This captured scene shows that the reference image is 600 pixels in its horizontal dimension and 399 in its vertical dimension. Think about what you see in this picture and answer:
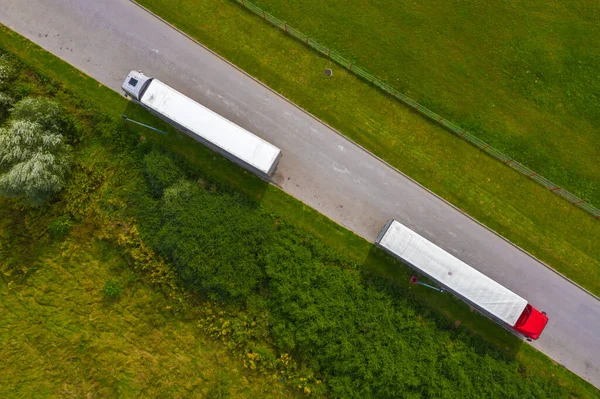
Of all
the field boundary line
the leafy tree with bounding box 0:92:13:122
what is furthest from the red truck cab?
the leafy tree with bounding box 0:92:13:122

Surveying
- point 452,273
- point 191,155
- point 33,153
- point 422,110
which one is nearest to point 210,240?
point 191,155

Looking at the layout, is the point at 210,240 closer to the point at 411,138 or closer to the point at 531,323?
the point at 411,138

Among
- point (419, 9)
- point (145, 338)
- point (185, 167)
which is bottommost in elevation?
point (145, 338)

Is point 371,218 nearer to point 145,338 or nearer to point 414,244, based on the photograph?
point 414,244

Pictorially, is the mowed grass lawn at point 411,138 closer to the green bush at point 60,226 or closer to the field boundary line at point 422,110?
the field boundary line at point 422,110

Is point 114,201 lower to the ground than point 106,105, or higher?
lower

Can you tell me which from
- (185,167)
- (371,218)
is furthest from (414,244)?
(185,167)

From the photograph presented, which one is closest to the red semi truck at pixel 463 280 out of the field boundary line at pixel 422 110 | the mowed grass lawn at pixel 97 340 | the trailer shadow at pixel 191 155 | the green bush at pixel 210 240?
the green bush at pixel 210 240
